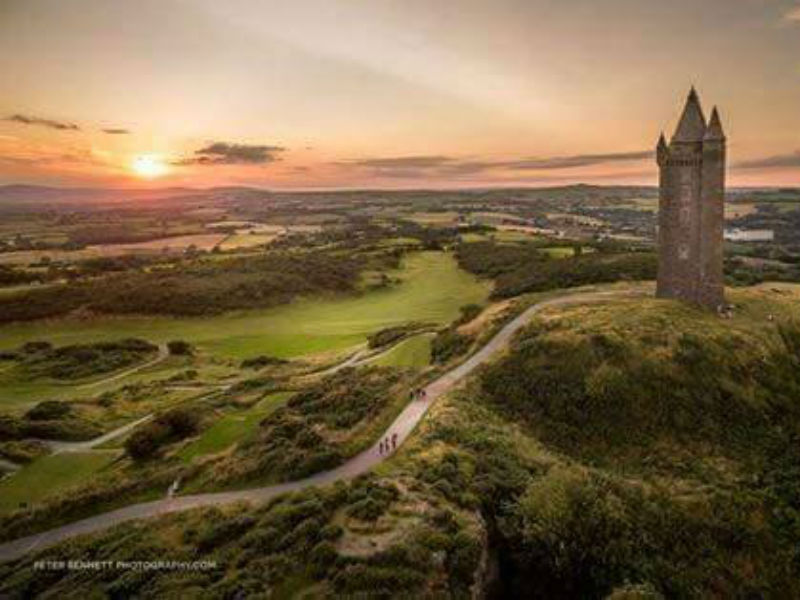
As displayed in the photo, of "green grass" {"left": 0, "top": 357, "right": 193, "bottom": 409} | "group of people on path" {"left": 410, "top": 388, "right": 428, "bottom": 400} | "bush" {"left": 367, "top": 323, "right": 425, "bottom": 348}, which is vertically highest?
"group of people on path" {"left": 410, "top": 388, "right": 428, "bottom": 400}

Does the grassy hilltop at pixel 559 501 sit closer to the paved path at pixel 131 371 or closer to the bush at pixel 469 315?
the bush at pixel 469 315

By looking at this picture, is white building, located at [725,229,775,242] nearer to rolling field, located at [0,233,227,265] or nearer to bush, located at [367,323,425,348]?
bush, located at [367,323,425,348]

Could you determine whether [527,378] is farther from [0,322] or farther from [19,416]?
[0,322]

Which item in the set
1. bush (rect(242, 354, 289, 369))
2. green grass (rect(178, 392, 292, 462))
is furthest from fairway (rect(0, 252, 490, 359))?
Result: green grass (rect(178, 392, 292, 462))

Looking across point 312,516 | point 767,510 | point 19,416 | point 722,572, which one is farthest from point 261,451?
point 19,416

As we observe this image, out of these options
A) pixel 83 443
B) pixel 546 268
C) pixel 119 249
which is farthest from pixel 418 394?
pixel 119 249

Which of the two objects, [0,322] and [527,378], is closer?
[527,378]
